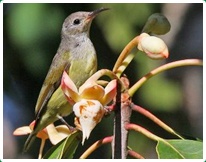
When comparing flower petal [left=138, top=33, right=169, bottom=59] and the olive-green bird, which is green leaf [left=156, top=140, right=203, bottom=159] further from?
the olive-green bird

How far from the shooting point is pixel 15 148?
10.6 feet

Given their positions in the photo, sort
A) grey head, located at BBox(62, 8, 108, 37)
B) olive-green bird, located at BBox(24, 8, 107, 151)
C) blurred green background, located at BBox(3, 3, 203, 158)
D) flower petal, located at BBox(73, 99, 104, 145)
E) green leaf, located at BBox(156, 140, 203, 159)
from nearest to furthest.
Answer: flower petal, located at BBox(73, 99, 104, 145), green leaf, located at BBox(156, 140, 203, 159), olive-green bird, located at BBox(24, 8, 107, 151), grey head, located at BBox(62, 8, 108, 37), blurred green background, located at BBox(3, 3, 203, 158)

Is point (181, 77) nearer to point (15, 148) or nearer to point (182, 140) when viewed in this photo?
point (15, 148)

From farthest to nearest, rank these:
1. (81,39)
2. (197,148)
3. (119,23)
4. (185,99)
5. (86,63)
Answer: (185,99) → (119,23) → (81,39) → (86,63) → (197,148)

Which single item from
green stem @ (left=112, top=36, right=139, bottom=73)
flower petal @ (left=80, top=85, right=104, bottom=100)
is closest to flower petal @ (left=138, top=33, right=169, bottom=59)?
green stem @ (left=112, top=36, right=139, bottom=73)

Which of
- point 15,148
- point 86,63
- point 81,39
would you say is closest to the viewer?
point 86,63

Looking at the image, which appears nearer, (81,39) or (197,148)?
(197,148)

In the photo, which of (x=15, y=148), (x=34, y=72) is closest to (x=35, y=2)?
(x=34, y=72)

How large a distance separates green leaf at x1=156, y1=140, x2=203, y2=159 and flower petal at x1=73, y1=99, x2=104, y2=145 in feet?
0.61

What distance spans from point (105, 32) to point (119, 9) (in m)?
0.14

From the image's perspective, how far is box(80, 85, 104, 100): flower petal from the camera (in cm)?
126

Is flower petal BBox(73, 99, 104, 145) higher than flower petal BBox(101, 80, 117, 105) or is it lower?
lower

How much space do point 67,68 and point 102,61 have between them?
611 millimetres

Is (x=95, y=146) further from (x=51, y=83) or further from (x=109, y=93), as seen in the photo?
(x=51, y=83)
